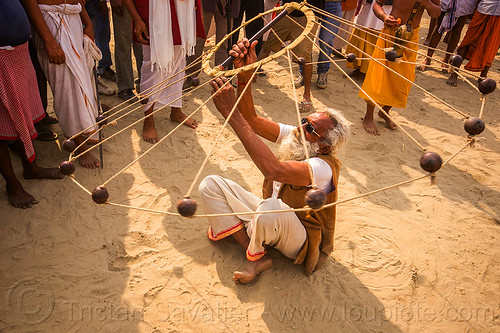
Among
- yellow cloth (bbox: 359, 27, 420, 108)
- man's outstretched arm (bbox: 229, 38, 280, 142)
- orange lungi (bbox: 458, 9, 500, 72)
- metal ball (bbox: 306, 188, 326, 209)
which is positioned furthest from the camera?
orange lungi (bbox: 458, 9, 500, 72)

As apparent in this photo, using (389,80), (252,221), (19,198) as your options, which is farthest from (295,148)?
(389,80)

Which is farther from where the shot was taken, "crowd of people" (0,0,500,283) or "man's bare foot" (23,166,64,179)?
"man's bare foot" (23,166,64,179)

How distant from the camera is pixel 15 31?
264cm

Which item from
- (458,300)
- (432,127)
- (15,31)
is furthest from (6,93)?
(432,127)

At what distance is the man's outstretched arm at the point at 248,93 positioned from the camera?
2.06 metres

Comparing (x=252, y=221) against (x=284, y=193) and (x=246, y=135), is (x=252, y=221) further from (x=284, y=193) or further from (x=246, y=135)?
(x=246, y=135)

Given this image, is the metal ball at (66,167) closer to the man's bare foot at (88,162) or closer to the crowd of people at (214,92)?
the crowd of people at (214,92)

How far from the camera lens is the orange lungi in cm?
527

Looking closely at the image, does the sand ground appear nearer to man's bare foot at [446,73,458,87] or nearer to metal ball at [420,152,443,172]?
metal ball at [420,152,443,172]

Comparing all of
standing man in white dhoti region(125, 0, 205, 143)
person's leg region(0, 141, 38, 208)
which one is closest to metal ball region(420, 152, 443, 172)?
standing man in white dhoti region(125, 0, 205, 143)

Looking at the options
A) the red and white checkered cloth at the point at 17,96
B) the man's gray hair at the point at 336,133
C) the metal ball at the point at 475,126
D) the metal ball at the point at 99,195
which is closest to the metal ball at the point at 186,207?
the metal ball at the point at 99,195

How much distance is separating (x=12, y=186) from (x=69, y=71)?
1069 millimetres

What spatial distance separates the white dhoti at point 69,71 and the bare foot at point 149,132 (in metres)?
0.64

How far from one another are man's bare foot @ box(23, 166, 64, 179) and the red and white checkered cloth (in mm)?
284
